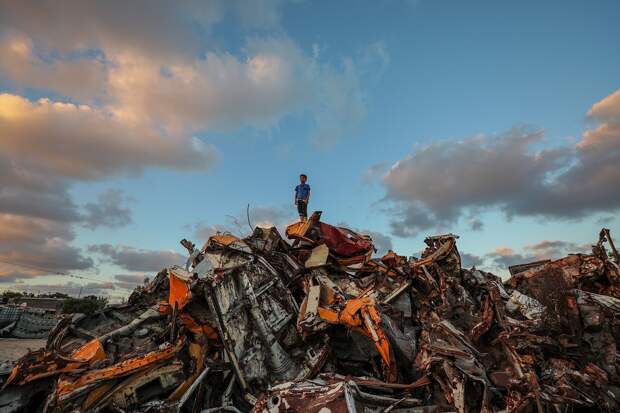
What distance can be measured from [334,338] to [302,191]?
4.19 metres

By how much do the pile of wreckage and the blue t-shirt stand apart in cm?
149

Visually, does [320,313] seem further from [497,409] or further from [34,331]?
[34,331]

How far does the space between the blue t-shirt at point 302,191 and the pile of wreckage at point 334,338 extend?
1489 millimetres

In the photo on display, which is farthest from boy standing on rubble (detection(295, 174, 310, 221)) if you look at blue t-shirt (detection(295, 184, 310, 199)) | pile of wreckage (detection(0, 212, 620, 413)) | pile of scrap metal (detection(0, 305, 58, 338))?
pile of scrap metal (detection(0, 305, 58, 338))

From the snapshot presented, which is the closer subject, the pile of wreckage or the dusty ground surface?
the pile of wreckage

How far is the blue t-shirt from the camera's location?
941 centimetres

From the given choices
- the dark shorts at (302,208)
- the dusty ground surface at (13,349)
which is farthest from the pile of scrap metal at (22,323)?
the dark shorts at (302,208)

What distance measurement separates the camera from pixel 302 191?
944 centimetres

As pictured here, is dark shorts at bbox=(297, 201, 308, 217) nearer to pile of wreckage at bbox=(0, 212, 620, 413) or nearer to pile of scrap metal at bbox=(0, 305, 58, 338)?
pile of wreckage at bbox=(0, 212, 620, 413)

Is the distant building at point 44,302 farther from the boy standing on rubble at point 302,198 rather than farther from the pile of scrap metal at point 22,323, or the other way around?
the boy standing on rubble at point 302,198

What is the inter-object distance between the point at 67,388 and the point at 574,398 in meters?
6.49

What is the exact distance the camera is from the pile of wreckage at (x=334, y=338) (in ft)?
14.3

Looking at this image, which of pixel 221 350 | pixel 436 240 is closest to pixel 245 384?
pixel 221 350

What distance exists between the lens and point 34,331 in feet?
70.9
